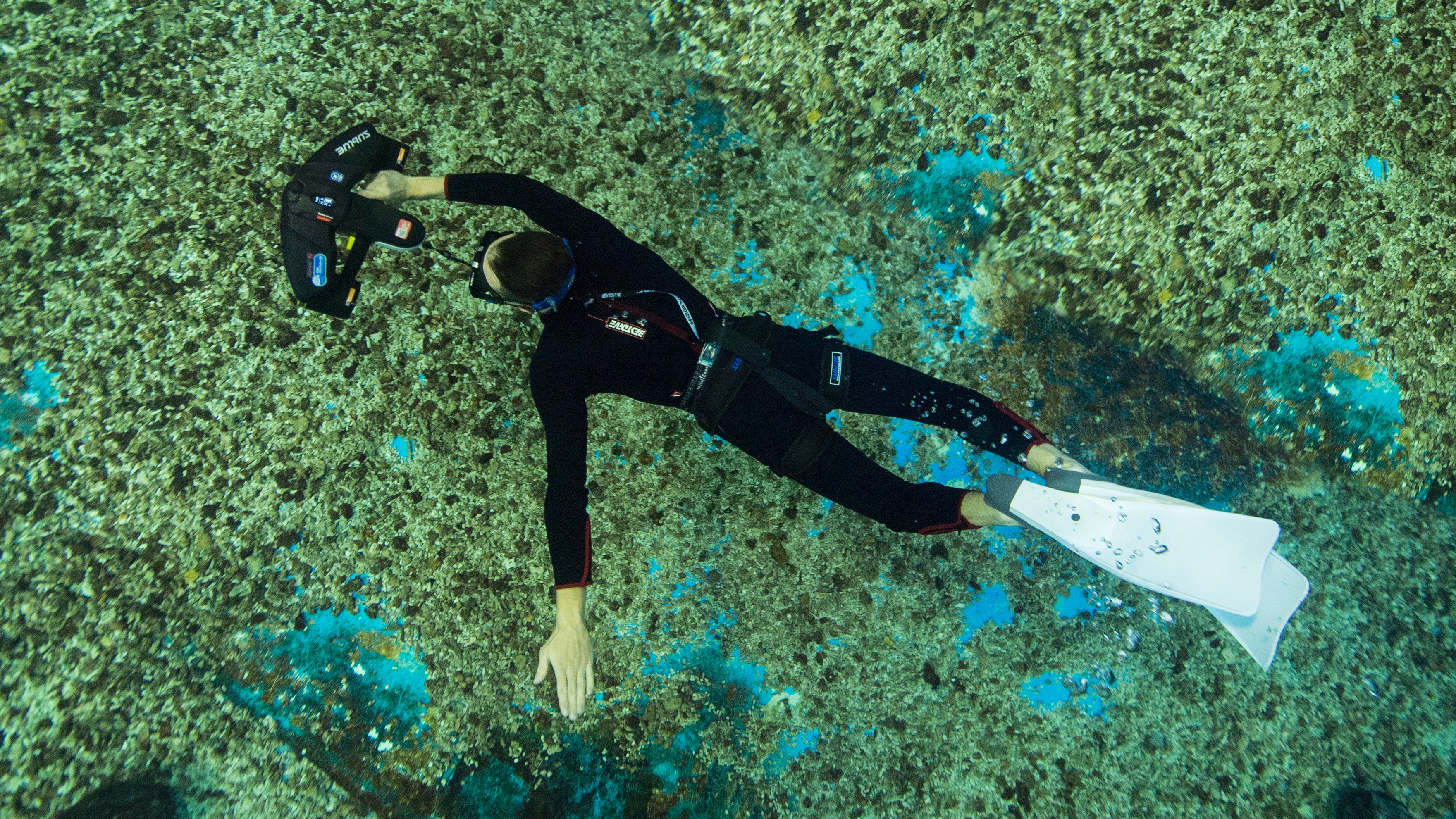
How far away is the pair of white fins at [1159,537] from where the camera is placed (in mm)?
2045

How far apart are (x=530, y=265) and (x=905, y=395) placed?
1.38 metres

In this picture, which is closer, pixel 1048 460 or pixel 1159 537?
pixel 1159 537

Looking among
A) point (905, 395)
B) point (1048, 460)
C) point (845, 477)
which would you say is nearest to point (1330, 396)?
point (1048, 460)

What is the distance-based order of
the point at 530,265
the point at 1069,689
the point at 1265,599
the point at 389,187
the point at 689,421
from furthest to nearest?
the point at 689,421 → the point at 1069,689 → the point at 389,187 → the point at 1265,599 → the point at 530,265

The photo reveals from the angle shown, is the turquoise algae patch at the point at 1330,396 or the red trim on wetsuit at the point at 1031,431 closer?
the red trim on wetsuit at the point at 1031,431

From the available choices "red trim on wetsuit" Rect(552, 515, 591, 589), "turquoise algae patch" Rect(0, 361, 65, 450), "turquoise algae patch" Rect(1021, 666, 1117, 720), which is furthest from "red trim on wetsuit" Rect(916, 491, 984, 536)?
"turquoise algae patch" Rect(0, 361, 65, 450)

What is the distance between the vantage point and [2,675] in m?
2.27

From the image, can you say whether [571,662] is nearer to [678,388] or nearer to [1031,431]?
[678,388]

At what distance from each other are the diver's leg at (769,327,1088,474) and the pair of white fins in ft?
0.86

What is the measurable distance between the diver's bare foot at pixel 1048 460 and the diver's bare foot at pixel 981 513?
22 cm

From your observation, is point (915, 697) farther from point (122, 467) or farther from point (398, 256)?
point (122, 467)

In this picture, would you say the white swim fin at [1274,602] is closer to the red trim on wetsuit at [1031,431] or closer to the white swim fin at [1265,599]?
the white swim fin at [1265,599]

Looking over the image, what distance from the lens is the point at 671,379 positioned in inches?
89.4

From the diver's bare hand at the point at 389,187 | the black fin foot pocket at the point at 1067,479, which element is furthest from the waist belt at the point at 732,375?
the diver's bare hand at the point at 389,187
